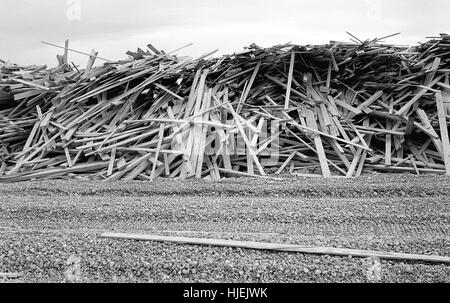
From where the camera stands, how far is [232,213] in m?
6.75

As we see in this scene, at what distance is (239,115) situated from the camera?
10312mm

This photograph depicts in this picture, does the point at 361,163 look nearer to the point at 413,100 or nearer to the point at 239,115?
the point at 413,100

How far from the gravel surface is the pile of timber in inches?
30.7

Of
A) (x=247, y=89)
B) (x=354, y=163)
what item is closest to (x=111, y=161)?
(x=247, y=89)

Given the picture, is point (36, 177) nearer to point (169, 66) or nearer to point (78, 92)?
point (78, 92)

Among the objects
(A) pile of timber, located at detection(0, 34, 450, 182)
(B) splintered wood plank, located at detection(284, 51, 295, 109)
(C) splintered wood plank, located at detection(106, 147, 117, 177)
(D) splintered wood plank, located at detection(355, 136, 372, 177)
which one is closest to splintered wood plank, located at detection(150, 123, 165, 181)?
(A) pile of timber, located at detection(0, 34, 450, 182)

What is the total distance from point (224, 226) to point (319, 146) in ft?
12.8

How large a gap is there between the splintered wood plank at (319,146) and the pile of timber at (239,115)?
2cm

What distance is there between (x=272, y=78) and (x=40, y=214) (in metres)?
5.37

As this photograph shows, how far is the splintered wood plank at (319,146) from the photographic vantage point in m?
9.38

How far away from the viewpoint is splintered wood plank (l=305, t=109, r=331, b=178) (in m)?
9.38

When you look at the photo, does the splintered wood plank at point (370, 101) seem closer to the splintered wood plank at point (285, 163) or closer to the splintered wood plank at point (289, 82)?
the splintered wood plank at point (289, 82)

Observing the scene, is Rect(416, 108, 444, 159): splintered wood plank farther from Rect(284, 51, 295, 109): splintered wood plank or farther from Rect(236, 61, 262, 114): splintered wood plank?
Rect(236, 61, 262, 114): splintered wood plank

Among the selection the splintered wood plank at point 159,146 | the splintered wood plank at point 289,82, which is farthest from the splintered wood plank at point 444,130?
the splintered wood plank at point 159,146
